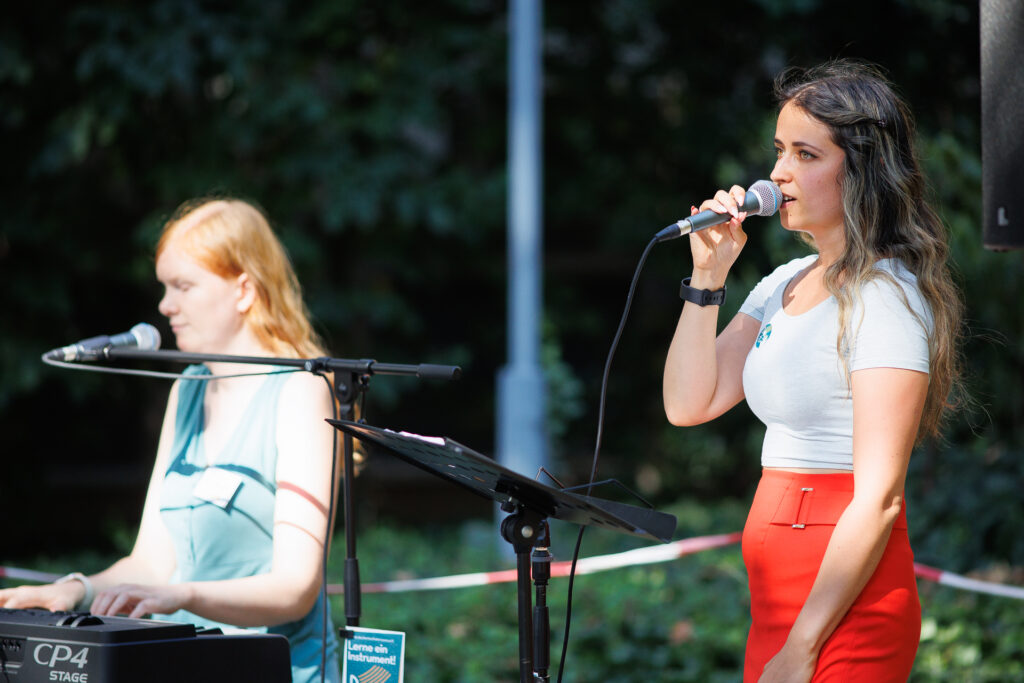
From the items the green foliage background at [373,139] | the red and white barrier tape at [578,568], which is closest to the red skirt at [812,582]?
the red and white barrier tape at [578,568]

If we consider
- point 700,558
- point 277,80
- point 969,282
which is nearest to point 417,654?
point 700,558

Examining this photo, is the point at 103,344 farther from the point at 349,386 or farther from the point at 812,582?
the point at 812,582

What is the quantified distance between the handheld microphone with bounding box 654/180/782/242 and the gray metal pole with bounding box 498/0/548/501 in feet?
15.3

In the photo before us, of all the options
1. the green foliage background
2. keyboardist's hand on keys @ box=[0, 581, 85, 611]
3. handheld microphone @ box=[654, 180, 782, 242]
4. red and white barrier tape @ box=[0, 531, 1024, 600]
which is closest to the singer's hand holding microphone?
handheld microphone @ box=[654, 180, 782, 242]

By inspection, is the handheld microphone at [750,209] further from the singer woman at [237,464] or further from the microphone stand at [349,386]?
the singer woman at [237,464]

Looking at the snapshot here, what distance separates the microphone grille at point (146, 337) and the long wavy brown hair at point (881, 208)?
63.2 inches

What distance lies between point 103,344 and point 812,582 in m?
1.67

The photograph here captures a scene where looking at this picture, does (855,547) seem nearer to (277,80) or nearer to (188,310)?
(188,310)

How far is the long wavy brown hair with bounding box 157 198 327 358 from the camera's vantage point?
2.78 m

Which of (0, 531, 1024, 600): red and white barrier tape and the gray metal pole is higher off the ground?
the gray metal pole

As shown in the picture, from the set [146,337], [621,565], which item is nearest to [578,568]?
[621,565]

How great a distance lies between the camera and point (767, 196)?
1.99 metres

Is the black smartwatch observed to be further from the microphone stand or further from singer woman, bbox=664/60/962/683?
the microphone stand

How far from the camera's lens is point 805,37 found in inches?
289
